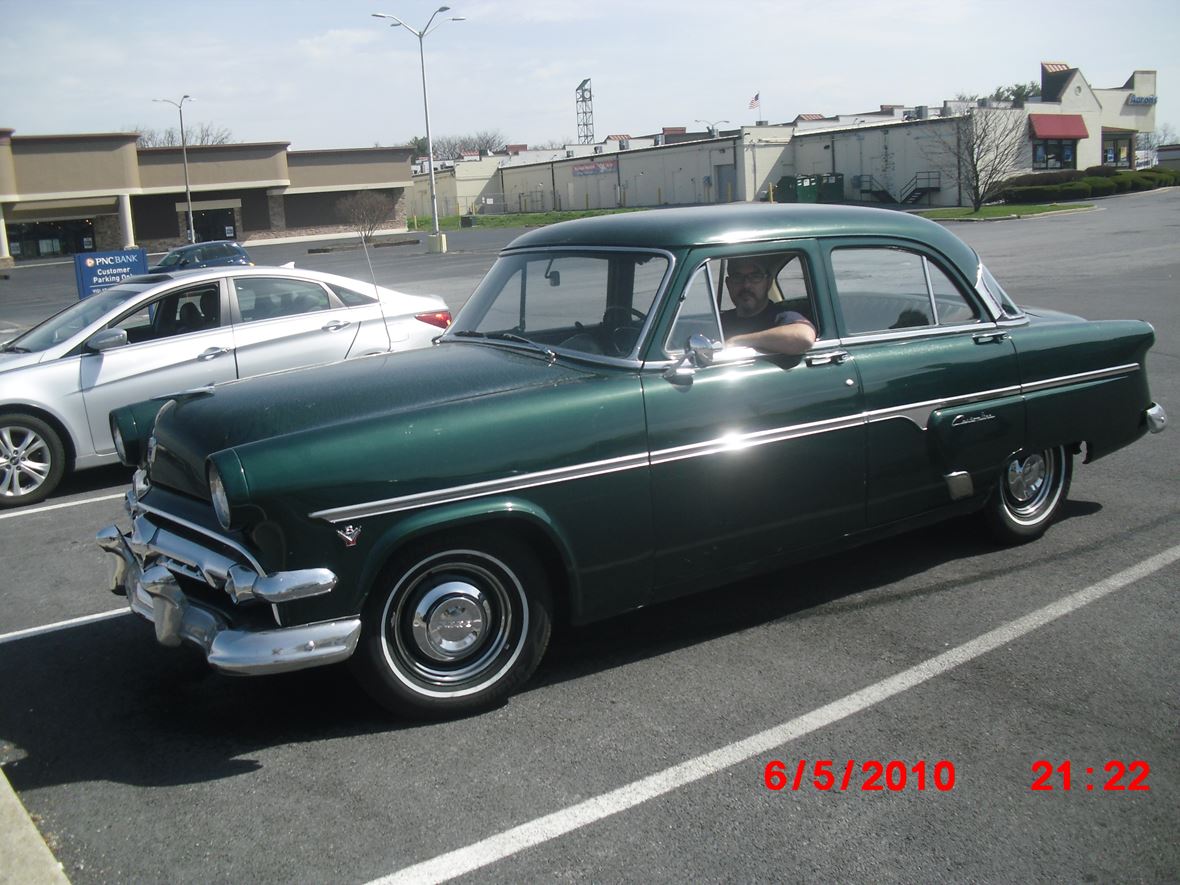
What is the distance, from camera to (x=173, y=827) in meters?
3.41

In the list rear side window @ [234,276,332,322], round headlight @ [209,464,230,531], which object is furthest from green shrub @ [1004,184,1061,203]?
round headlight @ [209,464,230,531]

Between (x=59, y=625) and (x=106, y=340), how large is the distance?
123 inches

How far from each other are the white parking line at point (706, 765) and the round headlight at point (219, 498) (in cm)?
130

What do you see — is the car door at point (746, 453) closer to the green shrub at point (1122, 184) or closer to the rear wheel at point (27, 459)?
the rear wheel at point (27, 459)

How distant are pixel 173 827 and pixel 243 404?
5.24 ft

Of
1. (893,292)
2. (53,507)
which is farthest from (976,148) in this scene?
(53,507)

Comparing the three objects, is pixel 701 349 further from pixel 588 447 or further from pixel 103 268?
pixel 103 268

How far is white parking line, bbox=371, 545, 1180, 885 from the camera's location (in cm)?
317

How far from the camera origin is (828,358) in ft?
15.8

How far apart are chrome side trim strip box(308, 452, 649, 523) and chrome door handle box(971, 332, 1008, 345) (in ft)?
6.82

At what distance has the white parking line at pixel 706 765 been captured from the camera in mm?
3174

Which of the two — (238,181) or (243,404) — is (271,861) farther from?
(238,181)

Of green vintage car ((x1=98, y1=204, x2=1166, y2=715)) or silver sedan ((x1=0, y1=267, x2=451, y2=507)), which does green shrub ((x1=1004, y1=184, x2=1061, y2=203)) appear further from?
green vintage car ((x1=98, y1=204, x2=1166, y2=715))

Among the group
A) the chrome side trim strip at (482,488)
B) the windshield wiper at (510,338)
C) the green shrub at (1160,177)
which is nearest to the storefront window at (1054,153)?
the green shrub at (1160,177)
